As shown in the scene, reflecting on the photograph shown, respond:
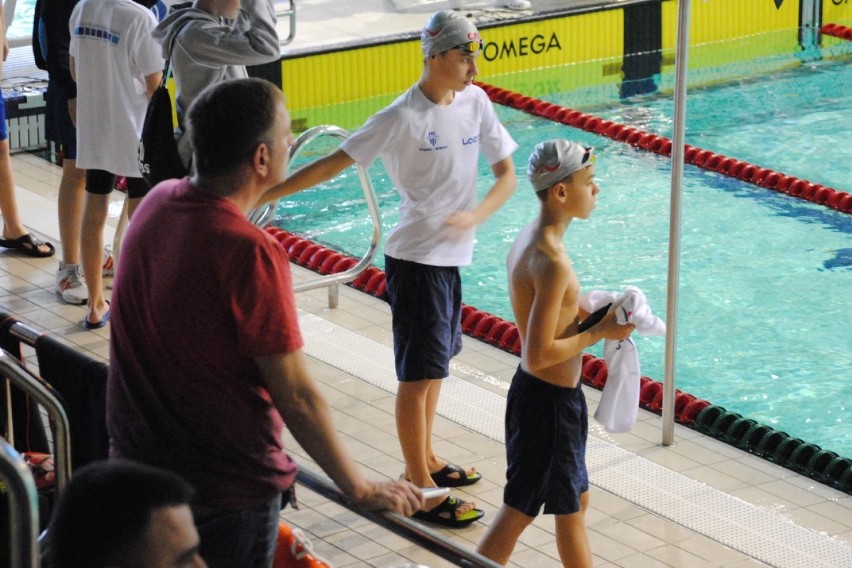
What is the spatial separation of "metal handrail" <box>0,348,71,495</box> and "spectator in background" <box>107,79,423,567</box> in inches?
9.7

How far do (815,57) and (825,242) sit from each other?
183 inches

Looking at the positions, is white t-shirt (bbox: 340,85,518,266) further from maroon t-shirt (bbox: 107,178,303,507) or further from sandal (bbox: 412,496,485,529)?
maroon t-shirt (bbox: 107,178,303,507)

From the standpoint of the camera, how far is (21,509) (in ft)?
6.52

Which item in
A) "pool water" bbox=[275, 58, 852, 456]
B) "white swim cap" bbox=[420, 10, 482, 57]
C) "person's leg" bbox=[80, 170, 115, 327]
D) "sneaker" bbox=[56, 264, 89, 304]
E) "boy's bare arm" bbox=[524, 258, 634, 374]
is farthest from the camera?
"pool water" bbox=[275, 58, 852, 456]

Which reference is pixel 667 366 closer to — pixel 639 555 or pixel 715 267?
pixel 639 555

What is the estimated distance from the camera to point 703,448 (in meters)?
4.54

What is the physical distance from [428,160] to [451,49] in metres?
0.32

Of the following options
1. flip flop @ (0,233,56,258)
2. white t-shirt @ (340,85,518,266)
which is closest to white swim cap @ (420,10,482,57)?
white t-shirt @ (340,85,518,266)

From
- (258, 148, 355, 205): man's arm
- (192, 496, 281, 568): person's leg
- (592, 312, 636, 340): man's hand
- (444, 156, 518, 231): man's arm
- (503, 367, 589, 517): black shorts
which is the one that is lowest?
(503, 367, 589, 517): black shorts

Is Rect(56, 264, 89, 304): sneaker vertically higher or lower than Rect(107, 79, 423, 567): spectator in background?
lower

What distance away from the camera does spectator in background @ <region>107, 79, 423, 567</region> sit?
216 centimetres

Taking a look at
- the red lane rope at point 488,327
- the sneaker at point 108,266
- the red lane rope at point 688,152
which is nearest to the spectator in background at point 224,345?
the red lane rope at point 488,327

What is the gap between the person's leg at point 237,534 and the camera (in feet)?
7.36

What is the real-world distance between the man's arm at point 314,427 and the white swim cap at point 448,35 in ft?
5.55
